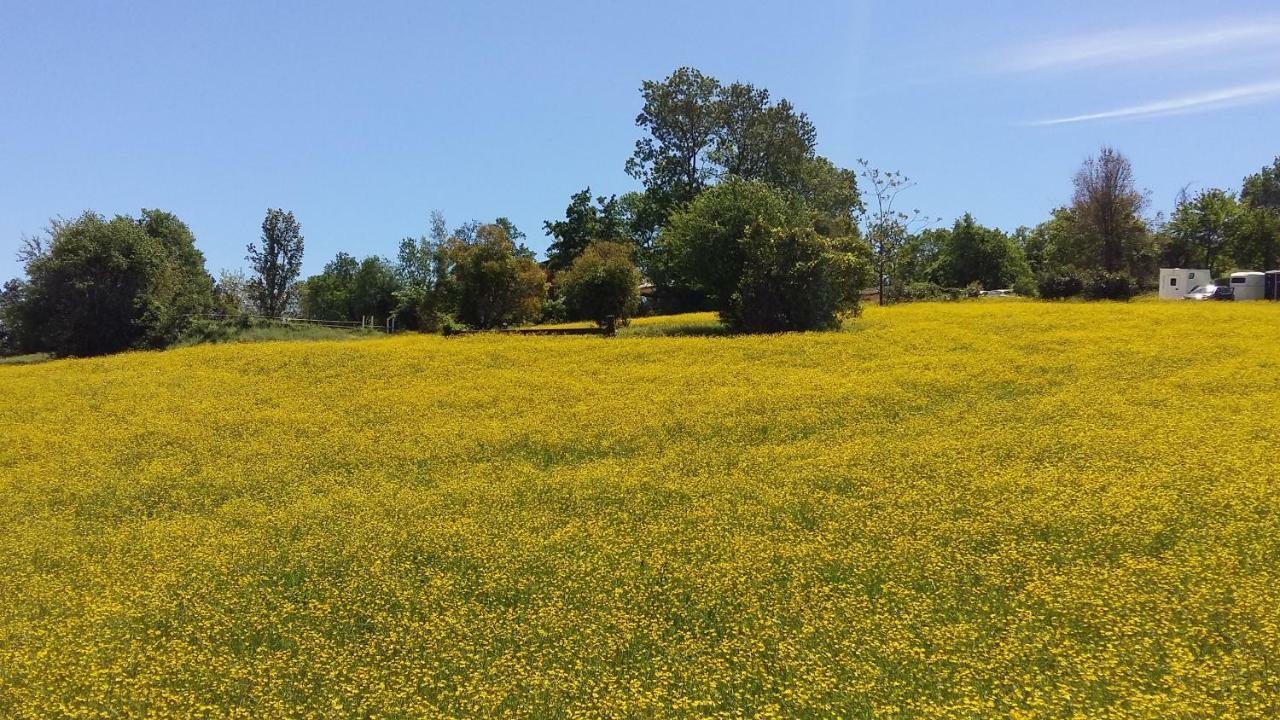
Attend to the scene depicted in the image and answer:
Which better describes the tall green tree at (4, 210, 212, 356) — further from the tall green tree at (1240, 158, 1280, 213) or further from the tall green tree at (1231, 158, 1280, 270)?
the tall green tree at (1240, 158, 1280, 213)

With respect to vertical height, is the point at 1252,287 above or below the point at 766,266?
below

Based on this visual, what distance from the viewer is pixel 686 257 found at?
34.1 meters

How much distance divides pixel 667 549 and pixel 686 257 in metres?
25.9

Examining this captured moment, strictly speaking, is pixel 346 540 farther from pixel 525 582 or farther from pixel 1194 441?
pixel 1194 441

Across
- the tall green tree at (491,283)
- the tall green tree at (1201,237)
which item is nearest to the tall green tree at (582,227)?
the tall green tree at (491,283)

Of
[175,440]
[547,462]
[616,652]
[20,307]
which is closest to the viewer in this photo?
[616,652]

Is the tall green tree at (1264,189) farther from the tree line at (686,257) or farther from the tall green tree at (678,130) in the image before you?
the tall green tree at (678,130)

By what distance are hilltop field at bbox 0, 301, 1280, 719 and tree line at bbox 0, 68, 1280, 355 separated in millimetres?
14540

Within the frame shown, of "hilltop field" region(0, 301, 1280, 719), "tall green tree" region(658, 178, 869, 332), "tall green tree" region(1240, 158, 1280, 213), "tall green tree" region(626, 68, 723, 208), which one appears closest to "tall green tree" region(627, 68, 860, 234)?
"tall green tree" region(626, 68, 723, 208)

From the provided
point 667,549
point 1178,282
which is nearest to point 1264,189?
point 1178,282

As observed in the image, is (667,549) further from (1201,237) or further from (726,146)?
(1201,237)

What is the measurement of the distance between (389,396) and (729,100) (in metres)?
51.1

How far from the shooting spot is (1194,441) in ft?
40.2

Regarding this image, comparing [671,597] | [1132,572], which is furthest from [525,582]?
[1132,572]
